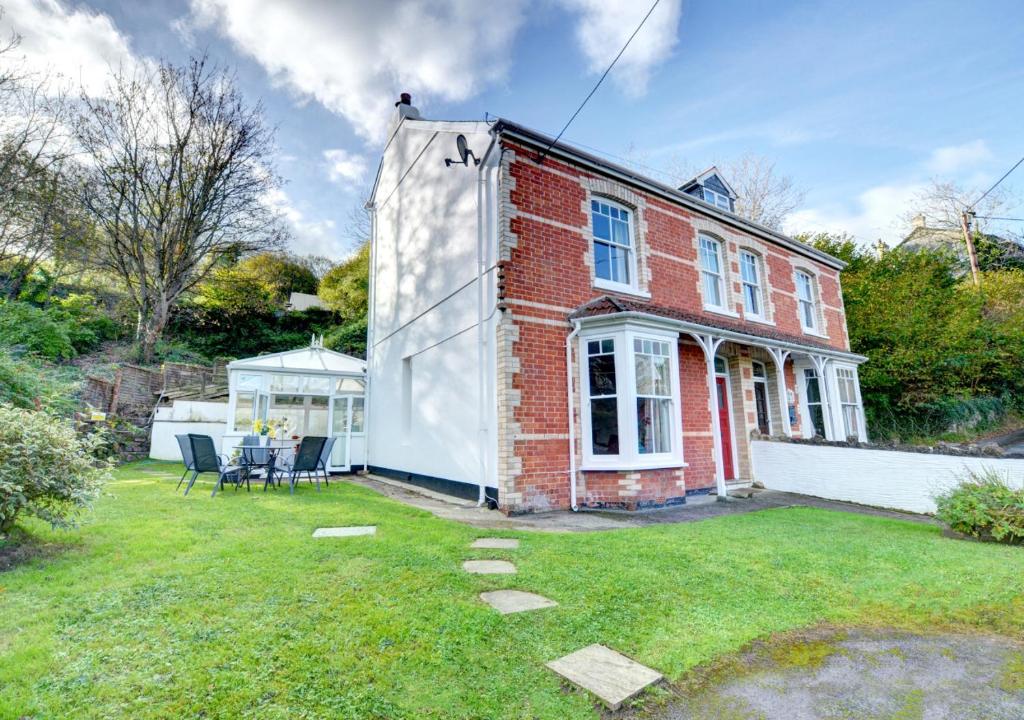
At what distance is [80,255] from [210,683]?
862 inches

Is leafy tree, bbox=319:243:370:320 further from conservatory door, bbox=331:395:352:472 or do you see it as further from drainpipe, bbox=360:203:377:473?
conservatory door, bbox=331:395:352:472

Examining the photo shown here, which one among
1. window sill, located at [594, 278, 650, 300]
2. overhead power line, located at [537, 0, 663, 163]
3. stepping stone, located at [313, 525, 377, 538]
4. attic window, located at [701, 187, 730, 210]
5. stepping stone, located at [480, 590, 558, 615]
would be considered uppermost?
attic window, located at [701, 187, 730, 210]

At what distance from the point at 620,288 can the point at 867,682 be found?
298 inches

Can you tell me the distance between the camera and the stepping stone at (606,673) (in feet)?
7.06

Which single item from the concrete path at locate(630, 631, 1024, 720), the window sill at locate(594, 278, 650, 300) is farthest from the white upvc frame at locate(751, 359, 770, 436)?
the concrete path at locate(630, 631, 1024, 720)

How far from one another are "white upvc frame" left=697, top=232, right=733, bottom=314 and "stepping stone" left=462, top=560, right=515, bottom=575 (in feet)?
27.9

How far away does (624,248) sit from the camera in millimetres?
9578

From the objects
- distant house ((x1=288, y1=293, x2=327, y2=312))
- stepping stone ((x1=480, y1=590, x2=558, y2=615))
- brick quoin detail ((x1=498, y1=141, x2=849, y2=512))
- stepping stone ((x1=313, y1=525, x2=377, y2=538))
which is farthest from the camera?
distant house ((x1=288, y1=293, x2=327, y2=312))

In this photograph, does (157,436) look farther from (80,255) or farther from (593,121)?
(593,121)

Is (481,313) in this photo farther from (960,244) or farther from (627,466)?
(960,244)

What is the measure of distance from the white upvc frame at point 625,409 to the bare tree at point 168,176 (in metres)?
17.2

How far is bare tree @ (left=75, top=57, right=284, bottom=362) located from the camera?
16.4 metres

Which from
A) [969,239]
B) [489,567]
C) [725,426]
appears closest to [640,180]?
[725,426]

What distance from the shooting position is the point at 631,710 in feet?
6.75
